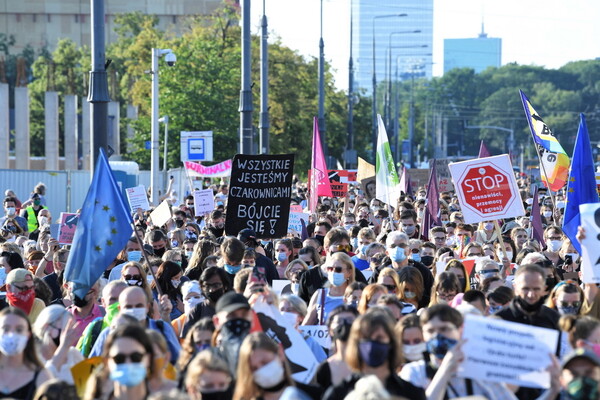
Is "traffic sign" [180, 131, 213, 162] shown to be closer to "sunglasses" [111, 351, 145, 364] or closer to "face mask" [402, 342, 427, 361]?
"face mask" [402, 342, 427, 361]

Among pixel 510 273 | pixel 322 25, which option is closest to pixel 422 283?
pixel 510 273

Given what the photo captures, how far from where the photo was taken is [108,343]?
5.96 meters

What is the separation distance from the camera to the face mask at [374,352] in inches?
231

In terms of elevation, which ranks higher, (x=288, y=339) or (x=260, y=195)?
(x=260, y=195)

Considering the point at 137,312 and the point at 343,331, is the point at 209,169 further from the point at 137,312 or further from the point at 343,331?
the point at 343,331

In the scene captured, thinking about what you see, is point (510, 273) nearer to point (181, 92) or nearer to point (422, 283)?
point (422, 283)

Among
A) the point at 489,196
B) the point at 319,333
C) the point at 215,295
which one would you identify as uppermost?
the point at 489,196

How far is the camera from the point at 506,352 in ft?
18.7

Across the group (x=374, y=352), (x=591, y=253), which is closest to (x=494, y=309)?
(x=591, y=253)

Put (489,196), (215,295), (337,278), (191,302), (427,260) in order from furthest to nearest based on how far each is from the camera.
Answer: (489,196)
(427,260)
(337,278)
(191,302)
(215,295)

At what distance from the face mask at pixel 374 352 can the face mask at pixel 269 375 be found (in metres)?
0.39

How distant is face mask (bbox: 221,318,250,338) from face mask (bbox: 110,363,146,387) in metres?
0.93

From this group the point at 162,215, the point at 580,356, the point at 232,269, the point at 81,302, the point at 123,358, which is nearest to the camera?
the point at 580,356

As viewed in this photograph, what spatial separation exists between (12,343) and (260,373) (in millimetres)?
1469
